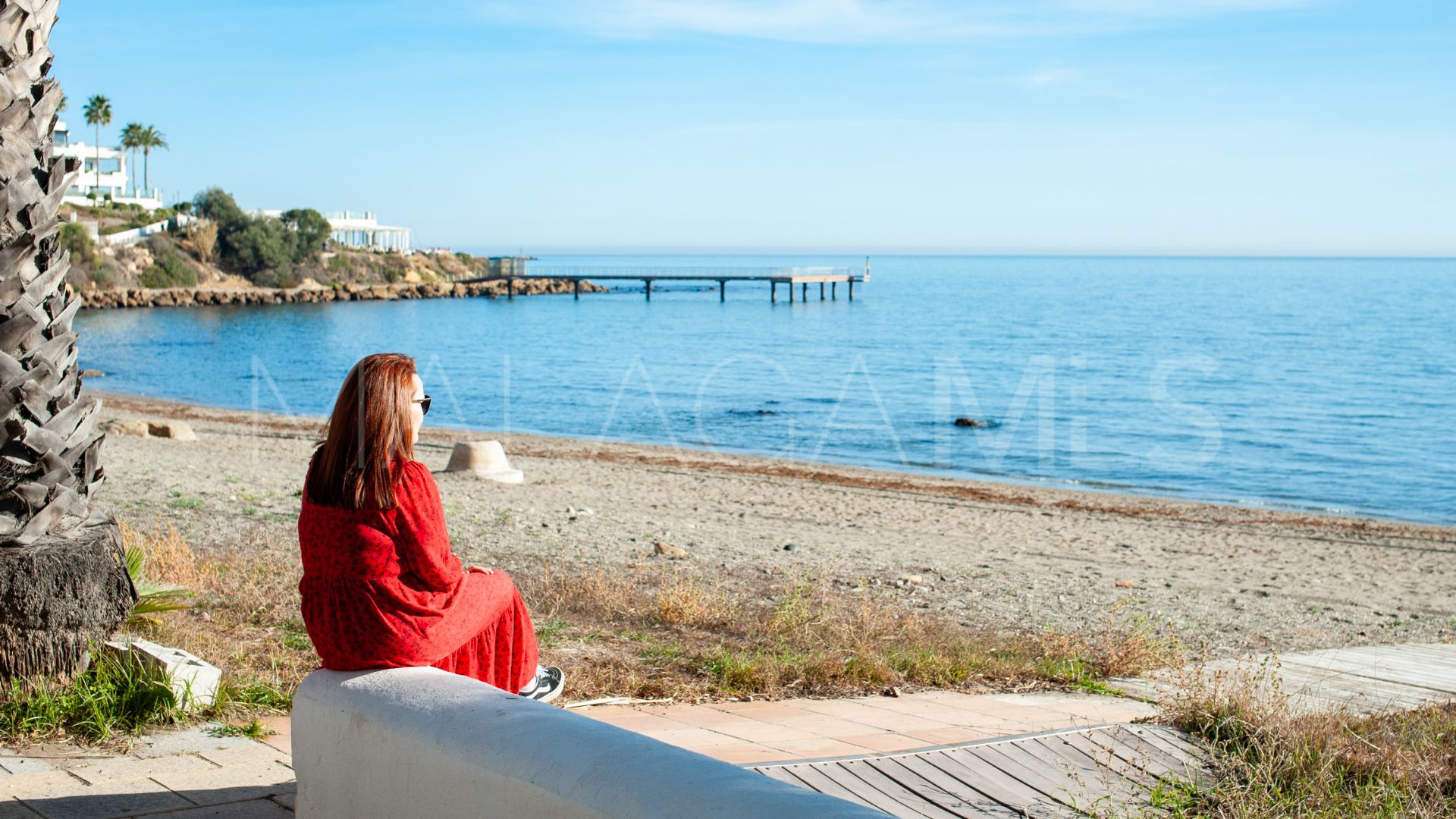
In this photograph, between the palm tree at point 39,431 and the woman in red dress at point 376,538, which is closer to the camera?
the woman in red dress at point 376,538

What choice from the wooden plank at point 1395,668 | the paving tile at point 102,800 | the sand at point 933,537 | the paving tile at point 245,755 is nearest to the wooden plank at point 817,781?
the paving tile at point 245,755

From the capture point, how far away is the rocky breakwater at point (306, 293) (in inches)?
3115

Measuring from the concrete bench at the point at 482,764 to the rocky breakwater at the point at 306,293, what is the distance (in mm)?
75635

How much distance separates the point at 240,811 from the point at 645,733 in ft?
4.70

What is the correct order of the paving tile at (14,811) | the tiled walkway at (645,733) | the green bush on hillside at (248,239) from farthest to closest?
the green bush on hillside at (248,239) → the tiled walkway at (645,733) → the paving tile at (14,811)

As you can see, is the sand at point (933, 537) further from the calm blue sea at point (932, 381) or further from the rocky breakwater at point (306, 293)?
the rocky breakwater at point (306, 293)

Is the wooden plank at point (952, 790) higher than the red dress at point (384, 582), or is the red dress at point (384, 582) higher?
the red dress at point (384, 582)

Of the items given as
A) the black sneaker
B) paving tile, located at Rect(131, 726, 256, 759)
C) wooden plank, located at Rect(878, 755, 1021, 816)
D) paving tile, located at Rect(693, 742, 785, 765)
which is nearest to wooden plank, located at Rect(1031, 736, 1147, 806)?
wooden plank, located at Rect(878, 755, 1021, 816)

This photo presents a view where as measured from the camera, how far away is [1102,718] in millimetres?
5066

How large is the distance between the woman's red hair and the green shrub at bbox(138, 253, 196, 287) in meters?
89.7

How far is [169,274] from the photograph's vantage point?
283 feet

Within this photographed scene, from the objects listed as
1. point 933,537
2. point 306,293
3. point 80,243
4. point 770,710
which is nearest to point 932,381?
point 933,537

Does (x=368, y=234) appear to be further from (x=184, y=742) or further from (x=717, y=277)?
(x=184, y=742)

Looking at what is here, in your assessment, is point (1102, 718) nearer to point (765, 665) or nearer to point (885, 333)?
point (765, 665)
